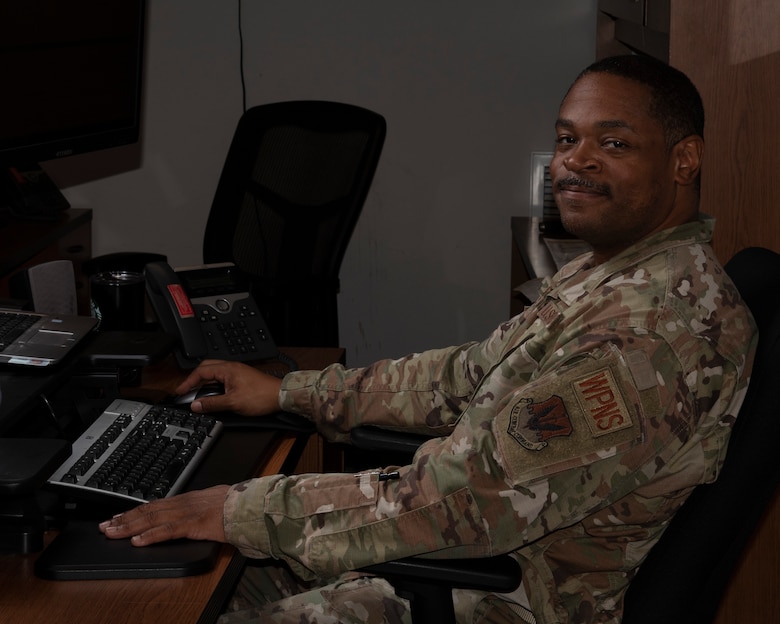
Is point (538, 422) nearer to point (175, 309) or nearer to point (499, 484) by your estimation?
point (499, 484)

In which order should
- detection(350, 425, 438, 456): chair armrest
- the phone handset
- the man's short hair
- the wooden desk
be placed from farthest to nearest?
the phone handset → detection(350, 425, 438, 456): chair armrest → the man's short hair → the wooden desk

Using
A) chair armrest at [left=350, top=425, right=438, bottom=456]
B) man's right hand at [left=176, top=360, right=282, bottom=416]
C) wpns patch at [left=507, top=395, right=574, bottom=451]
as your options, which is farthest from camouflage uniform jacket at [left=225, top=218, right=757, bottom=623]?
man's right hand at [left=176, top=360, right=282, bottom=416]

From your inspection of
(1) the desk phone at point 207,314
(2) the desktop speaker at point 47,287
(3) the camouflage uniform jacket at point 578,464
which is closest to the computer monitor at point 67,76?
(2) the desktop speaker at point 47,287

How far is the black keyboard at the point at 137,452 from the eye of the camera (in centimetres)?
124

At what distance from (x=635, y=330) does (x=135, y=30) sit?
4.15 ft

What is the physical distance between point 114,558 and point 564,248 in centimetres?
192

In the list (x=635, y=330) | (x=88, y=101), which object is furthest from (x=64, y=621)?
(x=88, y=101)

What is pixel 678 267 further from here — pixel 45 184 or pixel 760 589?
pixel 45 184

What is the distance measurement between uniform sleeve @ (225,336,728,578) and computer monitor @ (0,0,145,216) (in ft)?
2.63

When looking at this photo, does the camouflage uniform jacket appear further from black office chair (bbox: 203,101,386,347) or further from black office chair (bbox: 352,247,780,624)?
black office chair (bbox: 203,101,386,347)

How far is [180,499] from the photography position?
123cm

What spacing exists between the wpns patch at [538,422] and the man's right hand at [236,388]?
58cm

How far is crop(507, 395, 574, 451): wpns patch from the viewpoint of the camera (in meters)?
1.13

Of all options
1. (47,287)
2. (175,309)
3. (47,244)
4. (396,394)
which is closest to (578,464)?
(396,394)
